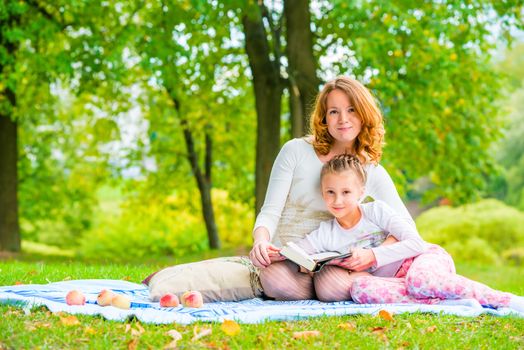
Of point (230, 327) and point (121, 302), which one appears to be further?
point (121, 302)

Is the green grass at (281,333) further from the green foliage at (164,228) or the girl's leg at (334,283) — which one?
the green foliage at (164,228)

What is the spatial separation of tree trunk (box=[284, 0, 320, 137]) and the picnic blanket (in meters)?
6.24

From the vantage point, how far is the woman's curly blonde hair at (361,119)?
4.73 metres

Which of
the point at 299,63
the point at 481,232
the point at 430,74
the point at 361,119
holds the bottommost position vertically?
the point at 481,232

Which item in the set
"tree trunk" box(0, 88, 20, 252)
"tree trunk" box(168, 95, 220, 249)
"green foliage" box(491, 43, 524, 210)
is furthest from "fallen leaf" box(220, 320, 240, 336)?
"green foliage" box(491, 43, 524, 210)

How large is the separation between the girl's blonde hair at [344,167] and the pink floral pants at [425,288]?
660mm

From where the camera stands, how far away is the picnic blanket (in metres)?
3.71

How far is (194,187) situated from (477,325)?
564 inches

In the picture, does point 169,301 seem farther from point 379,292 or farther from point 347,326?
point 379,292

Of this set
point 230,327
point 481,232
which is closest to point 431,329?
point 230,327

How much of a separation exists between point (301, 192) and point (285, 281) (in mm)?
663

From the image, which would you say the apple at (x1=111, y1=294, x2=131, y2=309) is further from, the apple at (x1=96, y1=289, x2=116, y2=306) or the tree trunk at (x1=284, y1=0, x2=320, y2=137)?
the tree trunk at (x1=284, y1=0, x2=320, y2=137)

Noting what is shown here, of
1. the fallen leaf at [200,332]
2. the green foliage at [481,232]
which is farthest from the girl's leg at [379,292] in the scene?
the green foliage at [481,232]

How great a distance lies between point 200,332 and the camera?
11.0 ft
